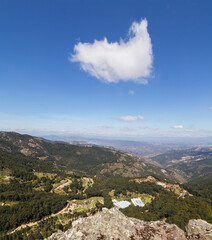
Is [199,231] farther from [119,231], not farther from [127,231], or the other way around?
[119,231]

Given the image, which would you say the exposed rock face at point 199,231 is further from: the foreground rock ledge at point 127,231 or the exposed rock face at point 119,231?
the exposed rock face at point 119,231

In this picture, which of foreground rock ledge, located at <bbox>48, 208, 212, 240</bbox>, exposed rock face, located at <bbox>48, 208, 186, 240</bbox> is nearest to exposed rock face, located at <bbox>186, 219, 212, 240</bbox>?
foreground rock ledge, located at <bbox>48, 208, 212, 240</bbox>

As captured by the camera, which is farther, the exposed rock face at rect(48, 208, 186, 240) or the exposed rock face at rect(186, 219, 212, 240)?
the exposed rock face at rect(186, 219, 212, 240)

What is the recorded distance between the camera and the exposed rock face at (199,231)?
21302 millimetres

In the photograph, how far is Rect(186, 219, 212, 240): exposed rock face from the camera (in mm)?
21302

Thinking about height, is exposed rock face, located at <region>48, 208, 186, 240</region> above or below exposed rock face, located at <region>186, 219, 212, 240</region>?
above

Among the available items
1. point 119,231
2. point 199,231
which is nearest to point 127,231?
point 119,231

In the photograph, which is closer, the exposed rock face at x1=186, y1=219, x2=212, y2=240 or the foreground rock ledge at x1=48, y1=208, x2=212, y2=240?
the foreground rock ledge at x1=48, y1=208, x2=212, y2=240

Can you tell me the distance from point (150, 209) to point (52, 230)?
226 ft

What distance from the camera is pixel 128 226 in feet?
75.3

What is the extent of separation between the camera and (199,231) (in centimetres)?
2306

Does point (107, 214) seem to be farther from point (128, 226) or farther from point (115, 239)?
point (115, 239)

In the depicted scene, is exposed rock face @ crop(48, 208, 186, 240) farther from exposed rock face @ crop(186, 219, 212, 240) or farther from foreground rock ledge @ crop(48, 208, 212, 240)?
exposed rock face @ crop(186, 219, 212, 240)

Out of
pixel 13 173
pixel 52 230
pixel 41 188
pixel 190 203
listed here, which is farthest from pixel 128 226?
pixel 13 173
